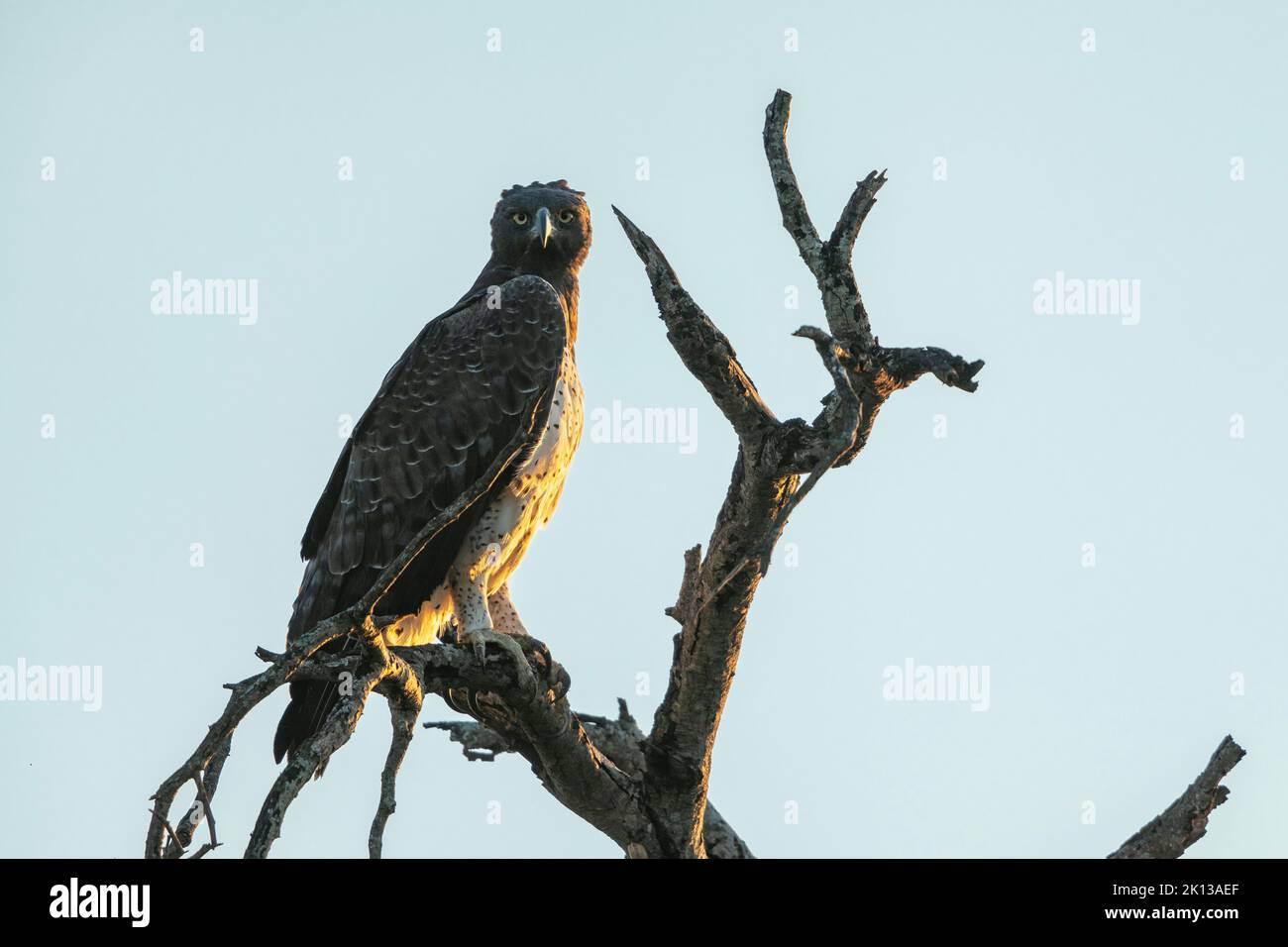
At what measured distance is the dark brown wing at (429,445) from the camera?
8523mm

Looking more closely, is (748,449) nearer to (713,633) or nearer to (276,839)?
(713,633)

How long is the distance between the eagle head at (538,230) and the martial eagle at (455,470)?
1.34 feet

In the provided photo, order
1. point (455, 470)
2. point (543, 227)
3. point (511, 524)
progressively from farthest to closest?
point (543, 227)
point (455, 470)
point (511, 524)

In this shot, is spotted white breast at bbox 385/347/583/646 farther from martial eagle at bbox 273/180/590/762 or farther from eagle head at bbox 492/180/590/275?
eagle head at bbox 492/180/590/275

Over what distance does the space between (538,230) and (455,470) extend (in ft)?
6.34

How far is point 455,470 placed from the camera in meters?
8.88

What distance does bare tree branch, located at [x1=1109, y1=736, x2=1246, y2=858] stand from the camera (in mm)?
7008

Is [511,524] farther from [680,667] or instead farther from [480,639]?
[680,667]

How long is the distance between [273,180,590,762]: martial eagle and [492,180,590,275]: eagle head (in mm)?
410

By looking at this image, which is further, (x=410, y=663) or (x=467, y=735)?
(x=467, y=735)

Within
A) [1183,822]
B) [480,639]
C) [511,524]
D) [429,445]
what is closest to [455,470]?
[429,445]
